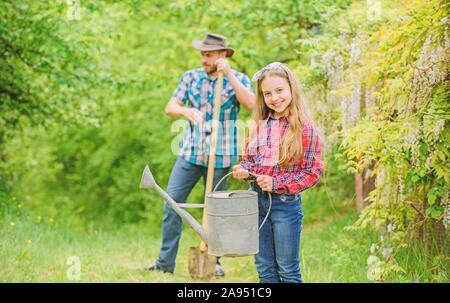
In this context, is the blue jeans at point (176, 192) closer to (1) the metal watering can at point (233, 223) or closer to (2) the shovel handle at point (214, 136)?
(2) the shovel handle at point (214, 136)

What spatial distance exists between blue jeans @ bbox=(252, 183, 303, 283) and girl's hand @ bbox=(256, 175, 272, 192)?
4.4 inches

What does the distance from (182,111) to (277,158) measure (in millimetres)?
1181

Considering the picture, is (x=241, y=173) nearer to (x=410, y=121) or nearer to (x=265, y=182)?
(x=265, y=182)

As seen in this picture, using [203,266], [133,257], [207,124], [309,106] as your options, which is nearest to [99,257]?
[133,257]

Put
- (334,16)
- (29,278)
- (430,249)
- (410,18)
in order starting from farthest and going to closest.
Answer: (334,16), (29,278), (430,249), (410,18)

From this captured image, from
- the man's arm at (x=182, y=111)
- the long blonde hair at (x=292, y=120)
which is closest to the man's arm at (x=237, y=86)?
the man's arm at (x=182, y=111)

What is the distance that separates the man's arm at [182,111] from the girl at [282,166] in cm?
81

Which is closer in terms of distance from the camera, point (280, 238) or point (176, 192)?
point (280, 238)

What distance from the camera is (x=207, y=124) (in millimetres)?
3352

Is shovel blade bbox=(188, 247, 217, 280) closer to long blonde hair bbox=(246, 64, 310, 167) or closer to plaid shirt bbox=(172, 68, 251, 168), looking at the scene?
plaid shirt bbox=(172, 68, 251, 168)

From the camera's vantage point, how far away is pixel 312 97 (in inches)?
137

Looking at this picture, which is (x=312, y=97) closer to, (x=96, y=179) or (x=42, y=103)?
(x=42, y=103)
